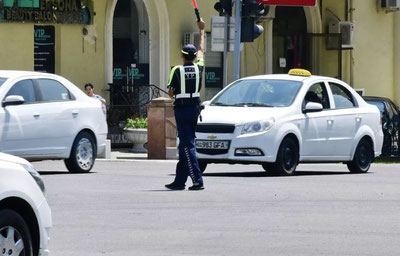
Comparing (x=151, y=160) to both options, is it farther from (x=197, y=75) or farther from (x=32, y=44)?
(x=197, y=75)

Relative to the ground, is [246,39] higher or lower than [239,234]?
higher

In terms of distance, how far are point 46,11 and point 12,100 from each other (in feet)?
36.6

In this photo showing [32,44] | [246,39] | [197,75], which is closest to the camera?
[197,75]

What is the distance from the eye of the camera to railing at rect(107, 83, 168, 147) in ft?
98.6

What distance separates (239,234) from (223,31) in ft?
48.0

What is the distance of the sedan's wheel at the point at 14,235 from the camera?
26.0 ft

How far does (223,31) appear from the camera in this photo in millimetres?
25828

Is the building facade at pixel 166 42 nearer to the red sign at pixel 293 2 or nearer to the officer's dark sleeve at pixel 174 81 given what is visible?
the red sign at pixel 293 2

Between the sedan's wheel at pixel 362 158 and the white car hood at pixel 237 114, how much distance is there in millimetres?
2330

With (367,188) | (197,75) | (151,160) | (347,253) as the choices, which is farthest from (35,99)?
(347,253)

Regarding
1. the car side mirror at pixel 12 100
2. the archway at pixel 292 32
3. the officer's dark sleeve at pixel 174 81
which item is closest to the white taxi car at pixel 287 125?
the car side mirror at pixel 12 100

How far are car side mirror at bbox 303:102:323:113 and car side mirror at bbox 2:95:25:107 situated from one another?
4343 mm

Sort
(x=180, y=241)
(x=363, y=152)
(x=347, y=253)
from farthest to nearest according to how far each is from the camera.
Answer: (x=363, y=152), (x=180, y=241), (x=347, y=253)

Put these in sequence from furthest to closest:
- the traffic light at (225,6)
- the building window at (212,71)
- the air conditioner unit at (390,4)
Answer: the air conditioner unit at (390,4)
the building window at (212,71)
the traffic light at (225,6)
